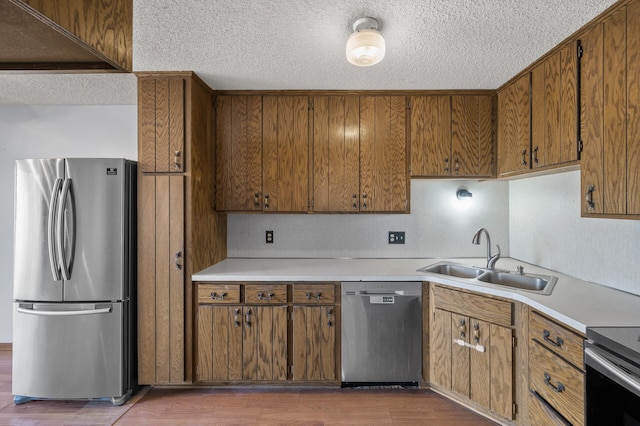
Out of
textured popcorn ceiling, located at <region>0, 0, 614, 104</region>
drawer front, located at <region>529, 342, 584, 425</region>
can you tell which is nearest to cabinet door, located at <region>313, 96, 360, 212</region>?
textured popcorn ceiling, located at <region>0, 0, 614, 104</region>

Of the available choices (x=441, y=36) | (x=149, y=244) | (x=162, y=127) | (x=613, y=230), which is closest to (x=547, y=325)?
(x=613, y=230)

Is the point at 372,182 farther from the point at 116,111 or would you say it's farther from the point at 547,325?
the point at 116,111

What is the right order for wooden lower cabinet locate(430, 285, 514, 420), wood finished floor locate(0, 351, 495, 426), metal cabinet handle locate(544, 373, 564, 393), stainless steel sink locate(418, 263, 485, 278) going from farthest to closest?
1. stainless steel sink locate(418, 263, 485, 278)
2. wood finished floor locate(0, 351, 495, 426)
3. wooden lower cabinet locate(430, 285, 514, 420)
4. metal cabinet handle locate(544, 373, 564, 393)

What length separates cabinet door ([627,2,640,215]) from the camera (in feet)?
4.93

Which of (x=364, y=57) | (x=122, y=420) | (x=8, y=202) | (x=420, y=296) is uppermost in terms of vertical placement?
(x=364, y=57)

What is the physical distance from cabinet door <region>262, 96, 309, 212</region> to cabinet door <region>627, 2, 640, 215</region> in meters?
1.97

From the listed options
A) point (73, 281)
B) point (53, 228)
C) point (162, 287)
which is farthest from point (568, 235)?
point (53, 228)

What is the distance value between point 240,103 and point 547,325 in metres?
2.59

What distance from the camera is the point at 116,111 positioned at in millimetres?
3182

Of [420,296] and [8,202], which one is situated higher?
[8,202]

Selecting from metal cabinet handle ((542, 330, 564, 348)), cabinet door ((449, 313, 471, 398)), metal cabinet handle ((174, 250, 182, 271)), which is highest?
metal cabinet handle ((174, 250, 182, 271))

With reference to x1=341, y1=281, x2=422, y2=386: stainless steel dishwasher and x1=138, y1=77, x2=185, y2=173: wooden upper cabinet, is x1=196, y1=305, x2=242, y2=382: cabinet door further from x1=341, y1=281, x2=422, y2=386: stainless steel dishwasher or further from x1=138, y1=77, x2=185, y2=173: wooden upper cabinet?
x1=138, y1=77, x2=185, y2=173: wooden upper cabinet

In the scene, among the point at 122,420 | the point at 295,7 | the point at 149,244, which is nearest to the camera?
the point at 295,7

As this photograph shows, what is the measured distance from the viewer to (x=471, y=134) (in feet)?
9.07
